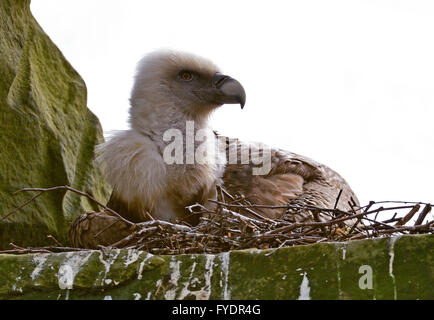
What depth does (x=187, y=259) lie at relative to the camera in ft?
8.61

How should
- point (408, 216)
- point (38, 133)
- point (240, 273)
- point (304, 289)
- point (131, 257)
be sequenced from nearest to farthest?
point (304, 289) → point (240, 273) → point (131, 257) → point (408, 216) → point (38, 133)

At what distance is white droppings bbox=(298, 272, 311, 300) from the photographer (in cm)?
236

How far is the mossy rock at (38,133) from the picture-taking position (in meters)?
4.32

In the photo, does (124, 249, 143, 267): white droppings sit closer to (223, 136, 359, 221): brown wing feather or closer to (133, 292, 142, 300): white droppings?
(133, 292, 142, 300): white droppings

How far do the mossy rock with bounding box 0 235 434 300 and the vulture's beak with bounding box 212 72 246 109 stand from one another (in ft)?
6.86

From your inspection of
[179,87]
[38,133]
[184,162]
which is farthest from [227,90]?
[38,133]

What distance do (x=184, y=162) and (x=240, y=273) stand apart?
1914mm

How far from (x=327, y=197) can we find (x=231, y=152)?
697mm

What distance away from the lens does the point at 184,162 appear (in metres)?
4.37

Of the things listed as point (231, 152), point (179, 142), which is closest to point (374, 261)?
point (179, 142)

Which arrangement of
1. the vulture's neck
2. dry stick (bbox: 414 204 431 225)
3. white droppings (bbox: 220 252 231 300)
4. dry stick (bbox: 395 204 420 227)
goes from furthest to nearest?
the vulture's neck
dry stick (bbox: 395 204 420 227)
dry stick (bbox: 414 204 431 225)
white droppings (bbox: 220 252 231 300)

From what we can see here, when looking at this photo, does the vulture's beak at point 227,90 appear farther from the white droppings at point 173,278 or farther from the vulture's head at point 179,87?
the white droppings at point 173,278

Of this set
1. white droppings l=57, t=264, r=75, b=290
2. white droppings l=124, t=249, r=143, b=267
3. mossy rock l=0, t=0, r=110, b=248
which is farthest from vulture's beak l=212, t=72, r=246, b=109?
white droppings l=57, t=264, r=75, b=290

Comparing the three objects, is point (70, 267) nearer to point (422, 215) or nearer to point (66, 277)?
point (66, 277)
